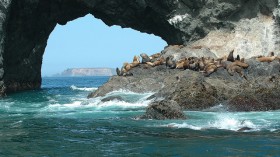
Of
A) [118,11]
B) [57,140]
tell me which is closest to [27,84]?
[118,11]

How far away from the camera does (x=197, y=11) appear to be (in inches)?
1837

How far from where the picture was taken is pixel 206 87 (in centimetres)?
2759

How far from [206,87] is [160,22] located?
23.7 m

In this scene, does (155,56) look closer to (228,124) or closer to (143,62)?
(143,62)

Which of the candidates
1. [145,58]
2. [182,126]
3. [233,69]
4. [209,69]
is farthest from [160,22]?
[182,126]

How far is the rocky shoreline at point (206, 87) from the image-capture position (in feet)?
85.7

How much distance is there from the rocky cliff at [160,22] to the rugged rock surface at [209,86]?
8938 millimetres

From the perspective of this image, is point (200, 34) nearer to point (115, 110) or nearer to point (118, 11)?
point (118, 11)

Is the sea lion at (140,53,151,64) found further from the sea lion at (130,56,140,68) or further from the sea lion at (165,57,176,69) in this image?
the sea lion at (165,57,176,69)

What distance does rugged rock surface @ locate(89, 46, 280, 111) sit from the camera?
26219 millimetres

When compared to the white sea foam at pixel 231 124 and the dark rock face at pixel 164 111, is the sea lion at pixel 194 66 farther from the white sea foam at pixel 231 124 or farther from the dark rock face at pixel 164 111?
the white sea foam at pixel 231 124

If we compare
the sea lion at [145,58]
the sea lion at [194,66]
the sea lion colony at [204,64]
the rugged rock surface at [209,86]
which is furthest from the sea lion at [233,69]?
the sea lion at [145,58]

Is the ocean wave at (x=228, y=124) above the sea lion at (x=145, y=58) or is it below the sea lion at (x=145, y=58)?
below

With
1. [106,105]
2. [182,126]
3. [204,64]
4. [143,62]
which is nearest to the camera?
[182,126]
